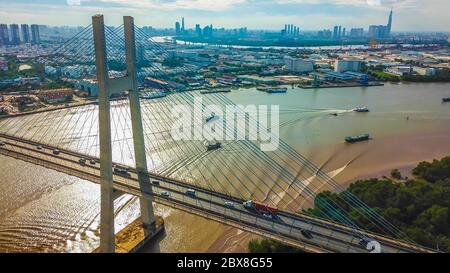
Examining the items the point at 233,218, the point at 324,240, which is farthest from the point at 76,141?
the point at 324,240

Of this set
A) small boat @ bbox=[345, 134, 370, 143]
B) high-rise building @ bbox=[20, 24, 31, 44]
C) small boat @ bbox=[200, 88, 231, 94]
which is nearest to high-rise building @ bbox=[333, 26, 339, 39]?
high-rise building @ bbox=[20, 24, 31, 44]

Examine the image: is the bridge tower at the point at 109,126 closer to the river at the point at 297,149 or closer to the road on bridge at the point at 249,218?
the road on bridge at the point at 249,218

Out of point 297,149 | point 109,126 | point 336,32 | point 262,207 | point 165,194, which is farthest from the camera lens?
point 336,32

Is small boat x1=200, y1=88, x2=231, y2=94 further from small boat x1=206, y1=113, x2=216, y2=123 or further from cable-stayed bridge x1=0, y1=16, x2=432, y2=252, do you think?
cable-stayed bridge x1=0, y1=16, x2=432, y2=252

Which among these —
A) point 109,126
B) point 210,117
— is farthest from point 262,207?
point 210,117

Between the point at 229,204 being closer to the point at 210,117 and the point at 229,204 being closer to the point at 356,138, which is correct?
the point at 356,138

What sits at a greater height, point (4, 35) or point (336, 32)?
point (336, 32)


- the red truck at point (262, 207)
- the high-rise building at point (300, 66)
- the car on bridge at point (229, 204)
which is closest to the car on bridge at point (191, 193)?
the car on bridge at point (229, 204)
